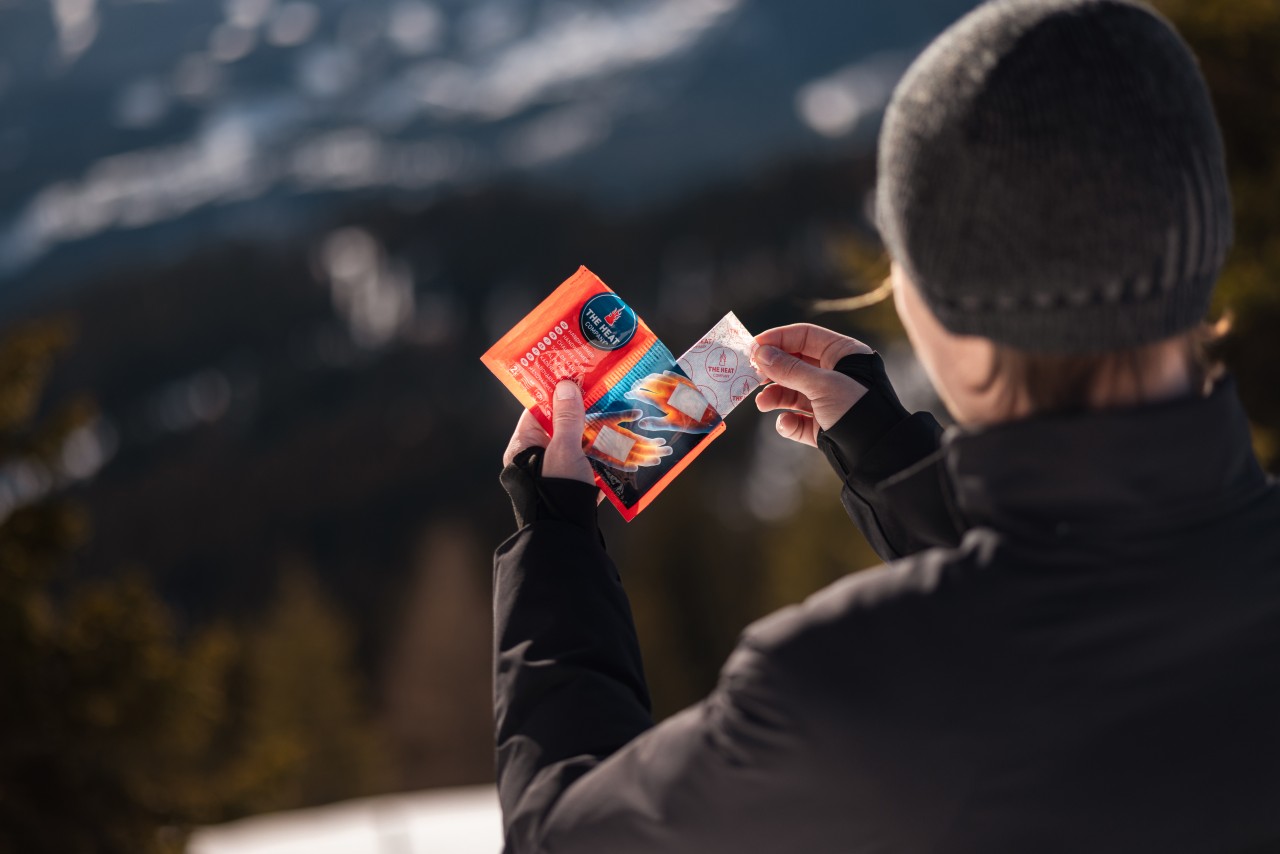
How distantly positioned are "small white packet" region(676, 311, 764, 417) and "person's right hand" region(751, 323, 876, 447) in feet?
0.09

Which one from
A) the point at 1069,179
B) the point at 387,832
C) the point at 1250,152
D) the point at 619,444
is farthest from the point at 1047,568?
the point at 1250,152

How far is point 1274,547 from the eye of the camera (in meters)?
0.84

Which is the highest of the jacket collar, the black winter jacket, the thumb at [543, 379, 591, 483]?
the thumb at [543, 379, 591, 483]

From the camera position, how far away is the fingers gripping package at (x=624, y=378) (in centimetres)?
143

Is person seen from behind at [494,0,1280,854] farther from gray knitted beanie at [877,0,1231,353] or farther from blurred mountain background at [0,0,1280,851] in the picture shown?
blurred mountain background at [0,0,1280,851]

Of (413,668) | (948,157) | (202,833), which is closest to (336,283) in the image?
(413,668)

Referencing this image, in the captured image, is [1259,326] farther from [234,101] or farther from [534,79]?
[534,79]

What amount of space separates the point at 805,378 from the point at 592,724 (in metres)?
0.63

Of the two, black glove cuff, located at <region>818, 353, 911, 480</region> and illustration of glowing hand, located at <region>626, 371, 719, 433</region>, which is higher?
illustration of glowing hand, located at <region>626, 371, 719, 433</region>

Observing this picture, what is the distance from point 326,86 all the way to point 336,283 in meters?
26.5

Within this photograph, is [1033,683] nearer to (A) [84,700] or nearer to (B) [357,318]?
(A) [84,700]

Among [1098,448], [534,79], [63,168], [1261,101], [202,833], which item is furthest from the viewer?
[534,79]

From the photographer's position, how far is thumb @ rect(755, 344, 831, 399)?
1461 millimetres

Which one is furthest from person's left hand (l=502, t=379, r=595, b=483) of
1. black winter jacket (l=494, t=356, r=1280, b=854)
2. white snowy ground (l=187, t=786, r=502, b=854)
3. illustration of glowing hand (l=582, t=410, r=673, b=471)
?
white snowy ground (l=187, t=786, r=502, b=854)
